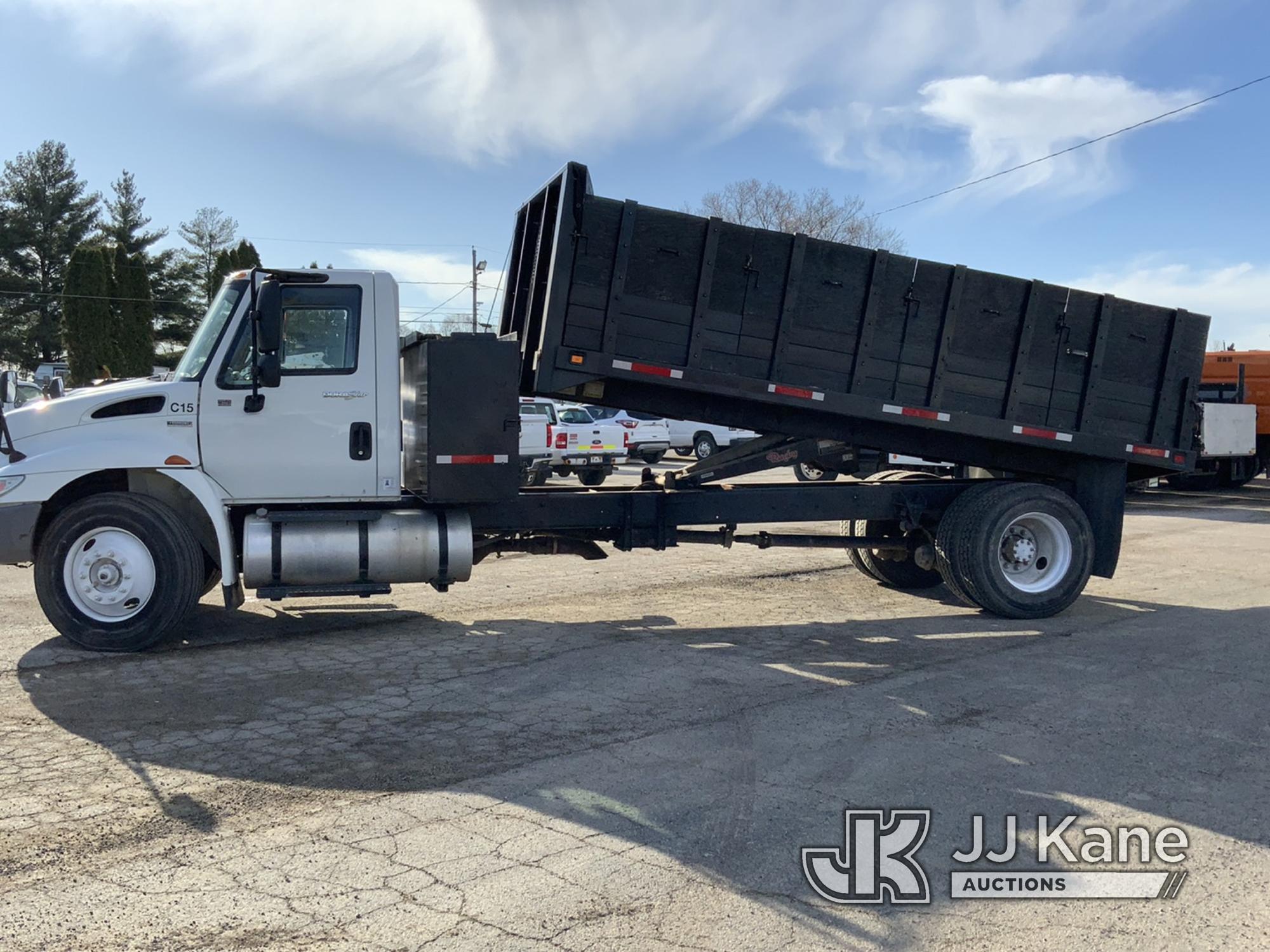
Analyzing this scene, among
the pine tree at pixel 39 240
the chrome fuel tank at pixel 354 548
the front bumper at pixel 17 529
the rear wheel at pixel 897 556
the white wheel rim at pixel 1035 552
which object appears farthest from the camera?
the pine tree at pixel 39 240

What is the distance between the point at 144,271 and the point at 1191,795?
50276 mm

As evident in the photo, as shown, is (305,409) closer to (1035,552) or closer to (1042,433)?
(1042,433)

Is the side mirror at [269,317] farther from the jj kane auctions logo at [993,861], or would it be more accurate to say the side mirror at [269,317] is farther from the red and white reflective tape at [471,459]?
the jj kane auctions logo at [993,861]

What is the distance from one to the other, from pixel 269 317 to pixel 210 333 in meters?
0.69

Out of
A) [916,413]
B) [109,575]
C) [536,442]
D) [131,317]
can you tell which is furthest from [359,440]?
[131,317]

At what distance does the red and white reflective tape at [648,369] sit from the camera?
8.09 metres

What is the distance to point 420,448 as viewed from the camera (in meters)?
7.95

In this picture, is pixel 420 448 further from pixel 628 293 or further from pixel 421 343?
pixel 628 293

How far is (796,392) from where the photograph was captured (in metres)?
8.48

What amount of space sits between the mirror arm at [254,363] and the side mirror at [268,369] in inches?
0.6

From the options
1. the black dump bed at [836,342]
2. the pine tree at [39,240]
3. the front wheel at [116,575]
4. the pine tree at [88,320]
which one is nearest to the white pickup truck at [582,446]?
the black dump bed at [836,342]

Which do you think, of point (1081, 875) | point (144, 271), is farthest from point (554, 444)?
point (144, 271)

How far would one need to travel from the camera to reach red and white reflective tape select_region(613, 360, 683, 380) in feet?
26.6

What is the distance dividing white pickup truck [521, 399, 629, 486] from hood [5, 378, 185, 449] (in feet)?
44.9
